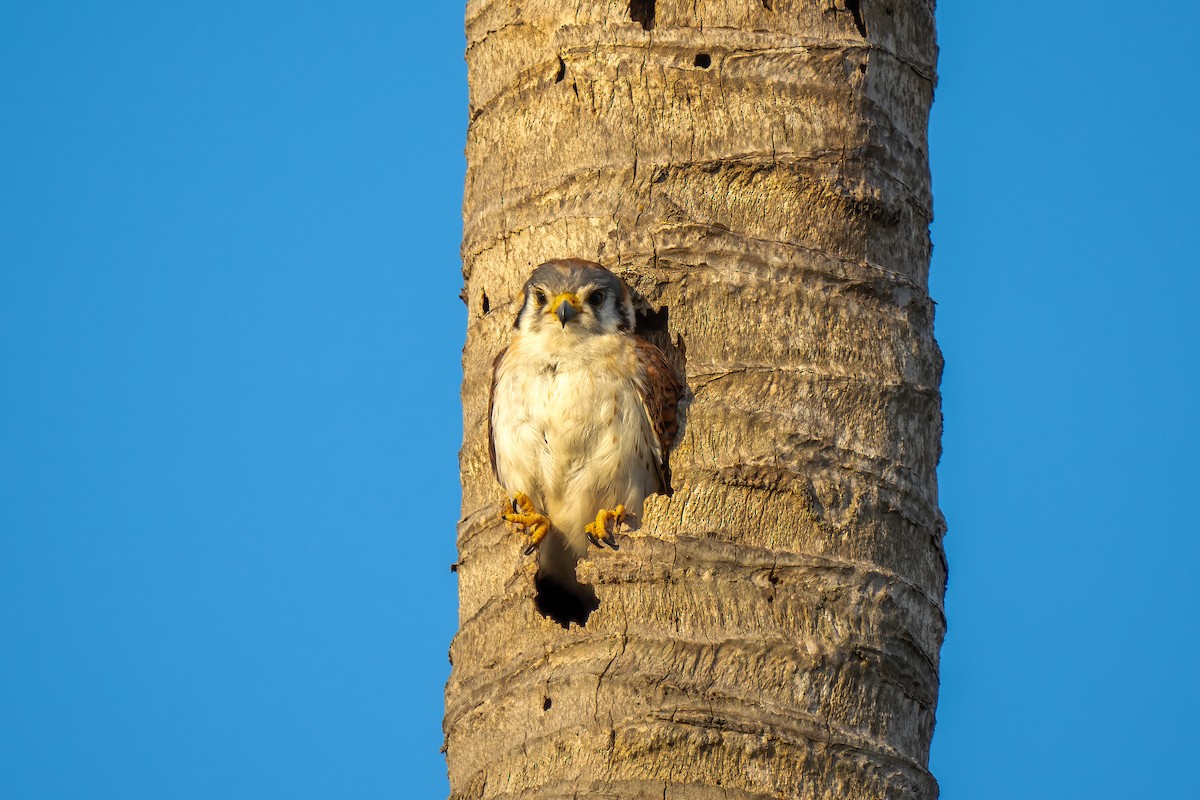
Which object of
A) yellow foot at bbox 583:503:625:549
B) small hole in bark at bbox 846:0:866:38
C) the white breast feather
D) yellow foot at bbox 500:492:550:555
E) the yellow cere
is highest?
small hole in bark at bbox 846:0:866:38

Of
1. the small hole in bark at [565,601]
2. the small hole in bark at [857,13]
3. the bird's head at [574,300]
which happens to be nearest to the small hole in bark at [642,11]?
the small hole in bark at [857,13]

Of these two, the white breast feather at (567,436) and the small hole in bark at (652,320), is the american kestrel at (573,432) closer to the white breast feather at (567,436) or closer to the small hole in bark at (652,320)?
the white breast feather at (567,436)

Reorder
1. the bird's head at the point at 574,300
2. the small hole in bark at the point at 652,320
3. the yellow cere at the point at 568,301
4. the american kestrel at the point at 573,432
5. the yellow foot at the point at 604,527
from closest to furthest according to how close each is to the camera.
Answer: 1. the small hole in bark at the point at 652,320
2. the bird's head at the point at 574,300
3. the yellow cere at the point at 568,301
4. the yellow foot at the point at 604,527
5. the american kestrel at the point at 573,432

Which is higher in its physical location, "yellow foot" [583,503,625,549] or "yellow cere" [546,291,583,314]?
"yellow cere" [546,291,583,314]

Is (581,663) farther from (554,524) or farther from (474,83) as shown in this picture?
(474,83)

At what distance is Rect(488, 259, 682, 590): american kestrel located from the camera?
18.0 feet

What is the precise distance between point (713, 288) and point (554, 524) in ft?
4.14

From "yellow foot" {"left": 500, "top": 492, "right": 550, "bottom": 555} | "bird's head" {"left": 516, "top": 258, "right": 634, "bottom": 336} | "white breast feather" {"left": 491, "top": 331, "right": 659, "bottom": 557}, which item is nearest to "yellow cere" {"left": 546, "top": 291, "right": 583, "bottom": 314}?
"bird's head" {"left": 516, "top": 258, "right": 634, "bottom": 336}

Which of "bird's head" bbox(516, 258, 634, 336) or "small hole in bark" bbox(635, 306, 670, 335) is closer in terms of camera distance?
"small hole in bark" bbox(635, 306, 670, 335)

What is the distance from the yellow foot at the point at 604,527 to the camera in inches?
212

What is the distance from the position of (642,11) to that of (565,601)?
198cm

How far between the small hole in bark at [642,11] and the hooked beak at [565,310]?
0.89 m

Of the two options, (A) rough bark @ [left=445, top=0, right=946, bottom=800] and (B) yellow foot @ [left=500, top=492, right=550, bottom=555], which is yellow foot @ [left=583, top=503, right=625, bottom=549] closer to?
(B) yellow foot @ [left=500, top=492, right=550, bottom=555]

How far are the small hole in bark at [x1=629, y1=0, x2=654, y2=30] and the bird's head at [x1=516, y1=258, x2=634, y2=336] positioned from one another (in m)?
0.79
